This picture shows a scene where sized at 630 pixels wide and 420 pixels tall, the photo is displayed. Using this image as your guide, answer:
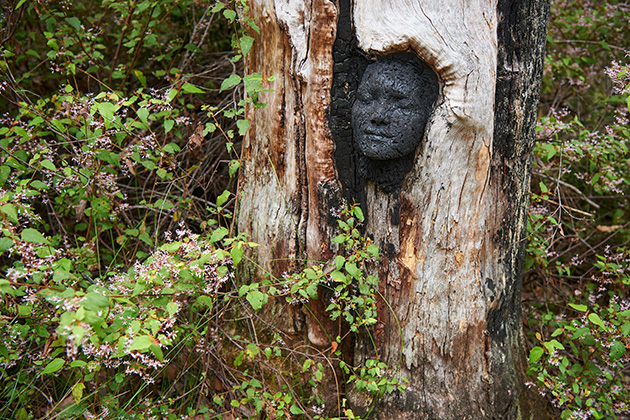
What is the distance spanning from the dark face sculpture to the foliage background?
0.33 metres

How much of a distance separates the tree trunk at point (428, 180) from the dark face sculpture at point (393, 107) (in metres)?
0.06

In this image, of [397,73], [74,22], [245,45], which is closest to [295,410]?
[397,73]

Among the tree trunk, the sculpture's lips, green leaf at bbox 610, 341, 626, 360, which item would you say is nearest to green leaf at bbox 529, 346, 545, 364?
the tree trunk

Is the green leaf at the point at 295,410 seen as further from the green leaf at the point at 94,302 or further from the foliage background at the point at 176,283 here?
the green leaf at the point at 94,302

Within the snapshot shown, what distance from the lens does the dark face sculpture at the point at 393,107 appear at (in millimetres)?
1953

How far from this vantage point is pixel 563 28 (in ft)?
13.1

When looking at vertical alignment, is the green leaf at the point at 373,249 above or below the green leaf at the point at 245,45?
below

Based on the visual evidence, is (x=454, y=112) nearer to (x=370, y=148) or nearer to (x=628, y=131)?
(x=370, y=148)

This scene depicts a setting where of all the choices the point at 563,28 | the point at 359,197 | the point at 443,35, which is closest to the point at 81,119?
the point at 359,197

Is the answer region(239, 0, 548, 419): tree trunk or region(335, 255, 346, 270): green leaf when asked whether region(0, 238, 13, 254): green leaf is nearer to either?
region(239, 0, 548, 419): tree trunk

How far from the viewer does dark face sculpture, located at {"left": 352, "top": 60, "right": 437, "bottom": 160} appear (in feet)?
6.41

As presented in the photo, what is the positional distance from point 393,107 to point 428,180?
35 centimetres

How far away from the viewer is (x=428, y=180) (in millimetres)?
2068

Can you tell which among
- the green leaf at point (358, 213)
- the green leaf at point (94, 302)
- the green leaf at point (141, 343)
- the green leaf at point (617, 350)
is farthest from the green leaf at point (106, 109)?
the green leaf at point (617, 350)
